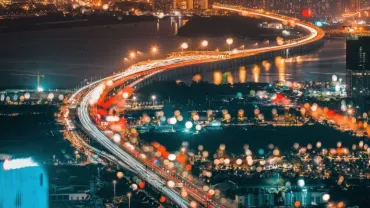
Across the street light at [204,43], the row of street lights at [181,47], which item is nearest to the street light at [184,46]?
the row of street lights at [181,47]

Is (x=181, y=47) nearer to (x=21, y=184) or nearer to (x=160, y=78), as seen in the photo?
(x=160, y=78)

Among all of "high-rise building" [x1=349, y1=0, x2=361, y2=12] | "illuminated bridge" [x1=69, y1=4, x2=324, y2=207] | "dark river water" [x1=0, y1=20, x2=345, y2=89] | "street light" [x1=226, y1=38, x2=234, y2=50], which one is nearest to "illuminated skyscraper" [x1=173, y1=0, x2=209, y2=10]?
"illuminated bridge" [x1=69, y1=4, x2=324, y2=207]

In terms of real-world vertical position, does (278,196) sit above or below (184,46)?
below

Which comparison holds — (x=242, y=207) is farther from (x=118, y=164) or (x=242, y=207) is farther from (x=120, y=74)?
(x=120, y=74)

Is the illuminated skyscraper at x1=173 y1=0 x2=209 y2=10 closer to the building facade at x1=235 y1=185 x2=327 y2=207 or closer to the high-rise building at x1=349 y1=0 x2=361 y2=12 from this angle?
the high-rise building at x1=349 y1=0 x2=361 y2=12

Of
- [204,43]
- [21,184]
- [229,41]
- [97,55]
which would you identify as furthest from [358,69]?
[21,184]

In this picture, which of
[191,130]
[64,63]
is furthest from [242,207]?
[64,63]
